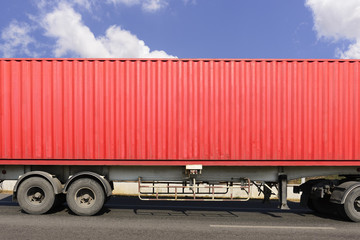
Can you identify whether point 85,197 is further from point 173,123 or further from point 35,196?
point 173,123

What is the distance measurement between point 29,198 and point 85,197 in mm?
1437

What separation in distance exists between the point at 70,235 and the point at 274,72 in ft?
20.1

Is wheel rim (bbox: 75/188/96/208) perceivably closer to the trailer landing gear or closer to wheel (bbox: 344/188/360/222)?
the trailer landing gear

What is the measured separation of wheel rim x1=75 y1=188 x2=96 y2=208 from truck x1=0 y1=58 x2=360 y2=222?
38mm

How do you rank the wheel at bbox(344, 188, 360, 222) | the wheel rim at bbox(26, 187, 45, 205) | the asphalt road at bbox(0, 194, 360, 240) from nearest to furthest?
the asphalt road at bbox(0, 194, 360, 240) → the wheel at bbox(344, 188, 360, 222) → the wheel rim at bbox(26, 187, 45, 205)

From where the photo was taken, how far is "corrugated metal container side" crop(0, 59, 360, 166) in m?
6.43

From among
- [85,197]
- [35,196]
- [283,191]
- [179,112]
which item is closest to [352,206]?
[283,191]

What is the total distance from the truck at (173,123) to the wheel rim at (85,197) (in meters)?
0.04

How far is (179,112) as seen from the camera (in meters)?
6.49

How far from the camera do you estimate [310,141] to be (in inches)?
254

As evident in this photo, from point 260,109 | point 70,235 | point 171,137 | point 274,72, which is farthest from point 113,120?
point 274,72

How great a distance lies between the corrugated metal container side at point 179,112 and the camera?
Result: 6.43 metres

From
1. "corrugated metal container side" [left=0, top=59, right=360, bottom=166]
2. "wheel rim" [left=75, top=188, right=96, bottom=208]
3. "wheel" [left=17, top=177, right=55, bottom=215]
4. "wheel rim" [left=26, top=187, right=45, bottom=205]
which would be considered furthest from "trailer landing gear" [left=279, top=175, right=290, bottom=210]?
"wheel rim" [left=26, top=187, right=45, bottom=205]

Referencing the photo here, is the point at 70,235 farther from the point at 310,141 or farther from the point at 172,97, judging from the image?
the point at 310,141
